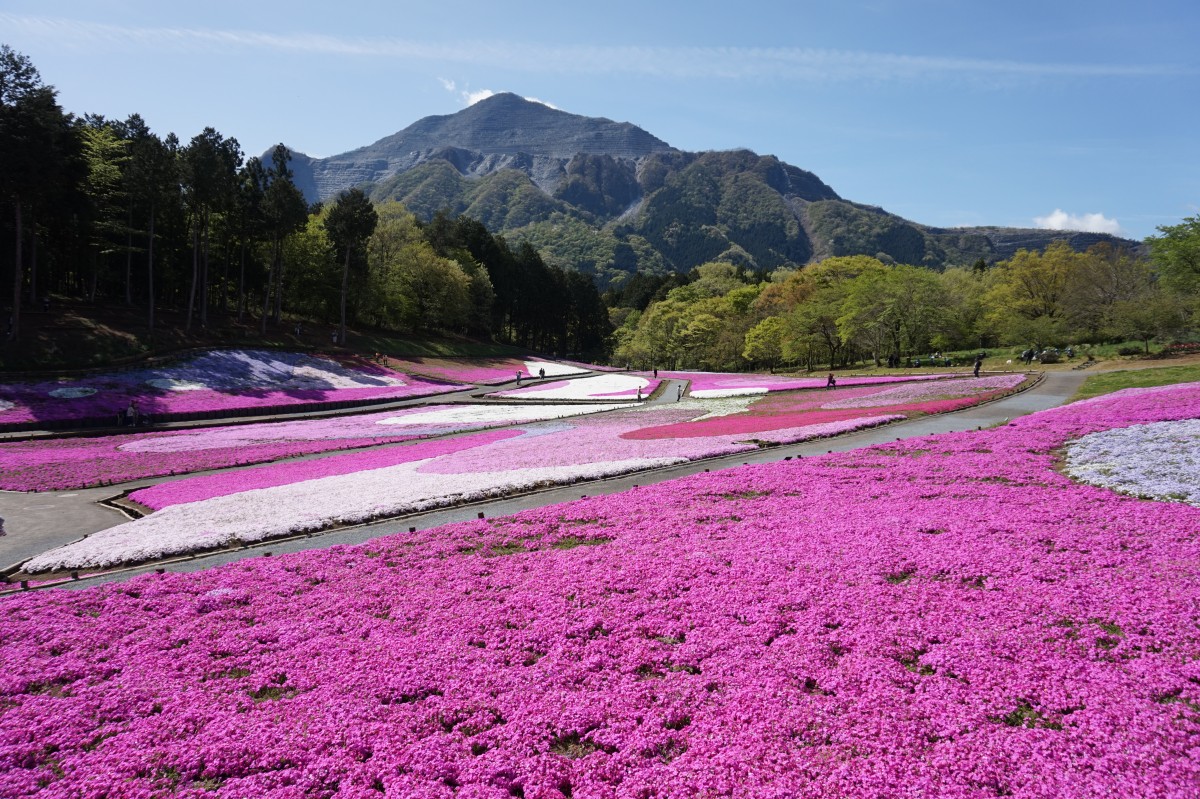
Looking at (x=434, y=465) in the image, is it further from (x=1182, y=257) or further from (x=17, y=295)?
(x=1182, y=257)

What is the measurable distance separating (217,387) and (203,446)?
16947 millimetres

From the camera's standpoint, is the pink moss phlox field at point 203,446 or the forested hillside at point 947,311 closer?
the pink moss phlox field at point 203,446

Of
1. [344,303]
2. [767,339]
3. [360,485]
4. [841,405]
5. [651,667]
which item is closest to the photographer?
[651,667]

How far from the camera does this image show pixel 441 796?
5449 millimetres

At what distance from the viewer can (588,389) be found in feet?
182

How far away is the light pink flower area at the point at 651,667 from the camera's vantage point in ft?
18.5

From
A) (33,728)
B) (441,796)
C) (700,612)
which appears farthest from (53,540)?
→ (700,612)

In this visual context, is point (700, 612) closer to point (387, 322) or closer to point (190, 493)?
point (190, 493)

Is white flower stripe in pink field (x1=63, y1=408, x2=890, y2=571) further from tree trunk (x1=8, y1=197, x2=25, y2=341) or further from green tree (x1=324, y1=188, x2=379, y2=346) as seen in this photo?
green tree (x1=324, y1=188, x2=379, y2=346)

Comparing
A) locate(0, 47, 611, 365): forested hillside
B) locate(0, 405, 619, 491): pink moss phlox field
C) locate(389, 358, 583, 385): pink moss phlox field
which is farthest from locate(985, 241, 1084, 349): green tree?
locate(0, 47, 611, 365): forested hillside

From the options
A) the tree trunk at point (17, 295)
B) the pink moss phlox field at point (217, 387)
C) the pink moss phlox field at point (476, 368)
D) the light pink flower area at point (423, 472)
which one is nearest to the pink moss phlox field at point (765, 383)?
the light pink flower area at point (423, 472)

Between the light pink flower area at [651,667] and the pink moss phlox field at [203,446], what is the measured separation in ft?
A: 49.3

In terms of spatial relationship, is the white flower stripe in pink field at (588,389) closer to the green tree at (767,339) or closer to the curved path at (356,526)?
the green tree at (767,339)

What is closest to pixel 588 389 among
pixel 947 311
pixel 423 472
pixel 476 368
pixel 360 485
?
pixel 476 368
